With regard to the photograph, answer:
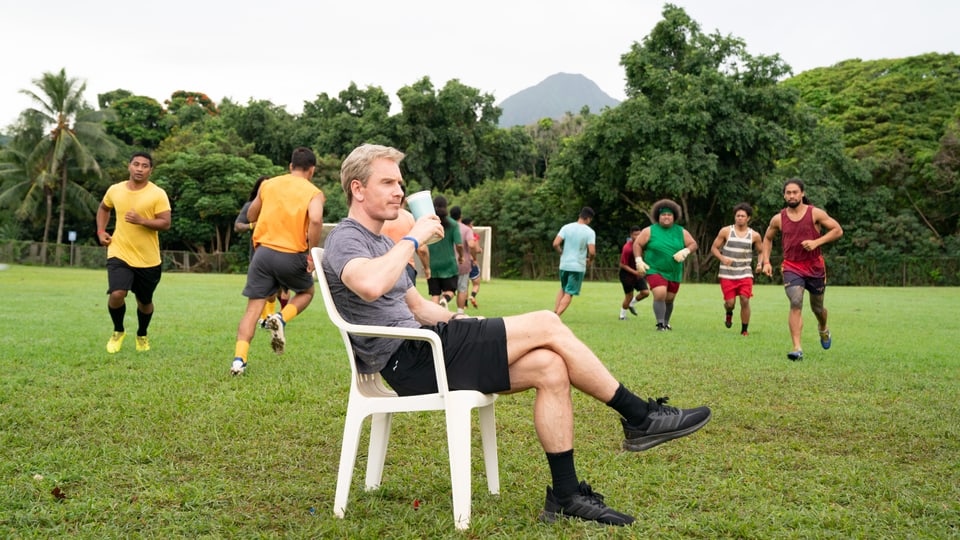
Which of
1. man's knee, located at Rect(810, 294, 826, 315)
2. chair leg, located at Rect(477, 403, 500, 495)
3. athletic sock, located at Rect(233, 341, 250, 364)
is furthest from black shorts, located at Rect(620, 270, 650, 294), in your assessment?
chair leg, located at Rect(477, 403, 500, 495)

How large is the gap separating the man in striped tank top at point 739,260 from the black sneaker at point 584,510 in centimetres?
847

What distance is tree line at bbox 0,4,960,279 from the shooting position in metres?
34.0

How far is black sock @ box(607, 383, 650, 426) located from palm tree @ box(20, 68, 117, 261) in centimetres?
5035

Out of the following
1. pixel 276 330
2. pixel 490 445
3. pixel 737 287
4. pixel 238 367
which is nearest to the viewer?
pixel 490 445

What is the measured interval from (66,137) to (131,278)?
4596 cm

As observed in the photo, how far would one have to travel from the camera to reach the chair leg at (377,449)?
3.57 meters

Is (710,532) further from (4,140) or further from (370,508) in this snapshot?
(4,140)

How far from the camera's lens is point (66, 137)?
155ft

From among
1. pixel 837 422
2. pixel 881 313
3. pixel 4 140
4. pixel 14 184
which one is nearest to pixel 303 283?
pixel 837 422

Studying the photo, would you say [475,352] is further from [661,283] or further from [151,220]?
[661,283]

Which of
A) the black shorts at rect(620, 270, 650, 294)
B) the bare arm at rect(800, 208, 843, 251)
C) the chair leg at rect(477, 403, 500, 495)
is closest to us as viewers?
the chair leg at rect(477, 403, 500, 495)

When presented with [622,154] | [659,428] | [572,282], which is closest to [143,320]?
[659,428]

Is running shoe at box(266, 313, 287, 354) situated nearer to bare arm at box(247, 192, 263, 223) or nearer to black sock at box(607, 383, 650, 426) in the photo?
bare arm at box(247, 192, 263, 223)

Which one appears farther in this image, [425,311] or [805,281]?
[805,281]
